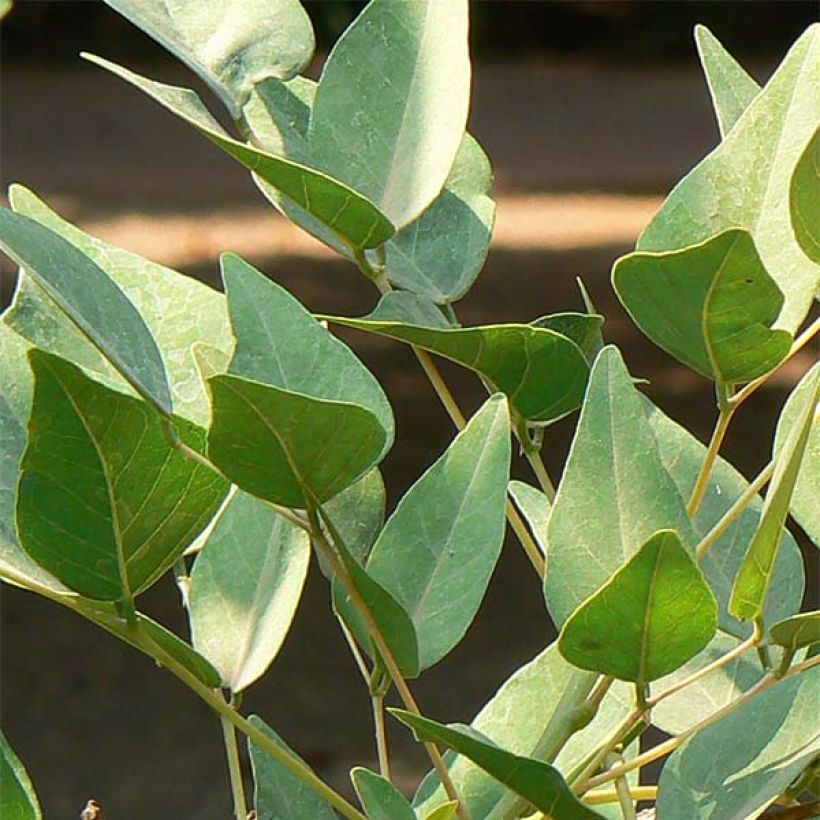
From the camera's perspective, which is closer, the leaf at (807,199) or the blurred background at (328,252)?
the leaf at (807,199)

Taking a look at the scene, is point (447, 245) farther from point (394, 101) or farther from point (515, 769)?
point (515, 769)

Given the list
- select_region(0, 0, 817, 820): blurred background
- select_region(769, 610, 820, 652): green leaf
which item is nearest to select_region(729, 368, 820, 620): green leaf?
select_region(769, 610, 820, 652): green leaf

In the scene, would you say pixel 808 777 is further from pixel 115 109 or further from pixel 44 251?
pixel 115 109

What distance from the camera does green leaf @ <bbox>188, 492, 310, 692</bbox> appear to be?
15.0 inches

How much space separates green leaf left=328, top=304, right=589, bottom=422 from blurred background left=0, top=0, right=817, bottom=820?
6.45 feet

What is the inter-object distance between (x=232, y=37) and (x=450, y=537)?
13 cm

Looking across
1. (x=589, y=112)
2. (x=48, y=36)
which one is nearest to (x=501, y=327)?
(x=589, y=112)

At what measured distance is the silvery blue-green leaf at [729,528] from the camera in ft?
1.31

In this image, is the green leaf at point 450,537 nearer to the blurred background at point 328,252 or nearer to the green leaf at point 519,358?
the green leaf at point 519,358

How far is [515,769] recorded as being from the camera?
286 millimetres

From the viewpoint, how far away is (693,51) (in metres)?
5.76

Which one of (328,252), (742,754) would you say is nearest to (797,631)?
(742,754)

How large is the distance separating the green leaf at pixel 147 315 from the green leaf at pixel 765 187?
103mm

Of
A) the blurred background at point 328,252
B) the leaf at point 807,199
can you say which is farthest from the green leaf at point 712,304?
the blurred background at point 328,252
